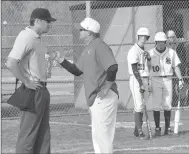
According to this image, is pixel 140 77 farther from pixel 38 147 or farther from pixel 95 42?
pixel 38 147

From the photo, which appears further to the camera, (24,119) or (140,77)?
(140,77)

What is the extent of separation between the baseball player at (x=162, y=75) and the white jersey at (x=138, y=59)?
246 millimetres

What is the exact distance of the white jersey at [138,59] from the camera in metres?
11.8

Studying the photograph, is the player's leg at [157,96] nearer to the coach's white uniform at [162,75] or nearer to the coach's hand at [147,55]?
the coach's white uniform at [162,75]

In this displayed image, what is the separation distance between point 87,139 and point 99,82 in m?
3.35

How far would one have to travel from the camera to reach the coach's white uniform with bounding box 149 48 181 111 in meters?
12.3

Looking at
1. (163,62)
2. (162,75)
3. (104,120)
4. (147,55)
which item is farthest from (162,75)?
(104,120)

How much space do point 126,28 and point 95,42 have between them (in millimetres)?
7565

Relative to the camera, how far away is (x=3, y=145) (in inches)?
429

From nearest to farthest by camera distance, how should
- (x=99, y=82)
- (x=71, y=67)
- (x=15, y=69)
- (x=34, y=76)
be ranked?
(x=15, y=69)
(x=34, y=76)
(x=99, y=82)
(x=71, y=67)

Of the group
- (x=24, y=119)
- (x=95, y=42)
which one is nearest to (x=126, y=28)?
(x=95, y=42)

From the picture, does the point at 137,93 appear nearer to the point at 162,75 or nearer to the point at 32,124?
the point at 162,75

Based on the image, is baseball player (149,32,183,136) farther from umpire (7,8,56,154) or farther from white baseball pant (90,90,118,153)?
umpire (7,8,56,154)

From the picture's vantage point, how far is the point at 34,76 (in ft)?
25.4
